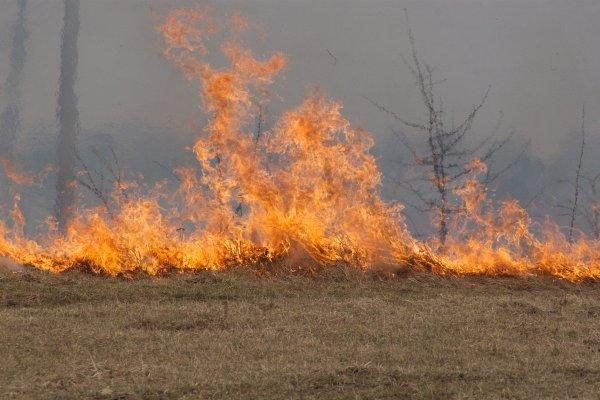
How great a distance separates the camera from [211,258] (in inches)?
651

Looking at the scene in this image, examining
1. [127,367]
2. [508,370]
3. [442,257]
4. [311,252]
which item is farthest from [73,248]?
[508,370]

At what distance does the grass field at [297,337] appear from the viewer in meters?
8.28

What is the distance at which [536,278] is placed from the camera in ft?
55.9

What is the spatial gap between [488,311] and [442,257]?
4.27 metres

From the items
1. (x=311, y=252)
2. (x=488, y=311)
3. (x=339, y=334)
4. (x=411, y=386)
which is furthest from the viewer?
(x=311, y=252)

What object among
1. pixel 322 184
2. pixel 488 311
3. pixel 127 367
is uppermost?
pixel 322 184

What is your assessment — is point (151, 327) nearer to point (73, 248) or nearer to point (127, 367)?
point (127, 367)

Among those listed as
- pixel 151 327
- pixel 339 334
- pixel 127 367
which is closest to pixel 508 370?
pixel 339 334

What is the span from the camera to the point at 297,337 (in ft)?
35.5

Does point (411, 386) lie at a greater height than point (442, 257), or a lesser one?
lesser

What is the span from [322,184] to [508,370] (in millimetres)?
7794

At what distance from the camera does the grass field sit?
8.28 meters

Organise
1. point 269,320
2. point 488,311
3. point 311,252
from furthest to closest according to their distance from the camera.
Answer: point 311,252
point 488,311
point 269,320

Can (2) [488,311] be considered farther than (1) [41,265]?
No
